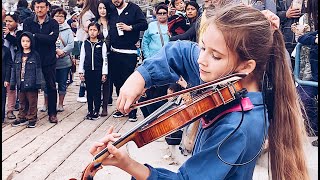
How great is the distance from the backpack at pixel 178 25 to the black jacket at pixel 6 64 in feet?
6.83

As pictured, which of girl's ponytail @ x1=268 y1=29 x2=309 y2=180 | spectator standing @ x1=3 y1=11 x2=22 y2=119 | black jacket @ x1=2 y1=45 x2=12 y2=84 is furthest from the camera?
spectator standing @ x1=3 y1=11 x2=22 y2=119

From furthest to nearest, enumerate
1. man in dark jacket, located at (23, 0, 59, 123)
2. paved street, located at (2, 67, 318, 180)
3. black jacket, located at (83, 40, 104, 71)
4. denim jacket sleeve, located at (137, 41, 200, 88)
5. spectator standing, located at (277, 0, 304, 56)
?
black jacket, located at (83, 40, 104, 71) → man in dark jacket, located at (23, 0, 59, 123) → spectator standing, located at (277, 0, 304, 56) → paved street, located at (2, 67, 318, 180) → denim jacket sleeve, located at (137, 41, 200, 88)

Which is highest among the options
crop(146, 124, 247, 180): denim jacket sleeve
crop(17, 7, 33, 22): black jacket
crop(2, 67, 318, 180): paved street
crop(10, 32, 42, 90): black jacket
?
crop(17, 7, 33, 22): black jacket

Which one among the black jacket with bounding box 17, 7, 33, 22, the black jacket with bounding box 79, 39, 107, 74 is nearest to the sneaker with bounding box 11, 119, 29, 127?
the black jacket with bounding box 79, 39, 107, 74

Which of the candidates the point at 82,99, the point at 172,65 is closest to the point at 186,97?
the point at 172,65

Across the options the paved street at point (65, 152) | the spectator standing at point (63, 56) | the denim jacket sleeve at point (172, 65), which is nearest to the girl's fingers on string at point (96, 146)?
the denim jacket sleeve at point (172, 65)

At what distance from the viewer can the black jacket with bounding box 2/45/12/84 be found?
6664mm

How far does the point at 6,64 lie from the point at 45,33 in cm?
67

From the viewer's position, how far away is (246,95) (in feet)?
5.46

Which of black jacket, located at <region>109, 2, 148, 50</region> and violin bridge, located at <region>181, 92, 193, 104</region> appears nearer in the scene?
violin bridge, located at <region>181, 92, 193, 104</region>

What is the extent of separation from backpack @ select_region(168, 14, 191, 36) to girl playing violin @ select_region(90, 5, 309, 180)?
14.4 feet

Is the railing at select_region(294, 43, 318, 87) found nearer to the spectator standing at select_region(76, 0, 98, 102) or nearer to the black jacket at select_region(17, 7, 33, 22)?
the spectator standing at select_region(76, 0, 98, 102)

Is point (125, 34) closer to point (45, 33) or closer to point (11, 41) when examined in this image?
point (45, 33)

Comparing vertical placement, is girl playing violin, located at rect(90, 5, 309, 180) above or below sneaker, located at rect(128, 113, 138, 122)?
above
